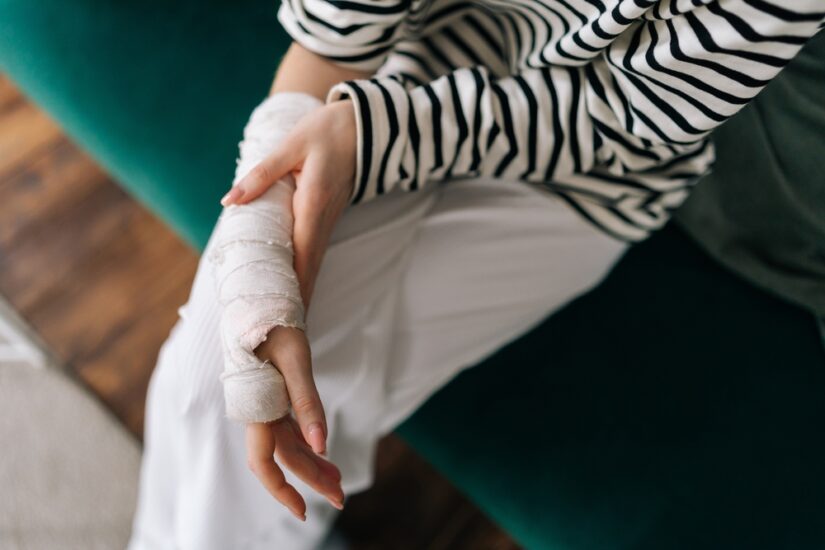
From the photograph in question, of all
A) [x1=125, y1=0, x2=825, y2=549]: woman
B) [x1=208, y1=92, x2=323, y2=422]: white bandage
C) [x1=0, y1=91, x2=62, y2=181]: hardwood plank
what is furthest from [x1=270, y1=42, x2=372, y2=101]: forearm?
[x1=0, y1=91, x2=62, y2=181]: hardwood plank

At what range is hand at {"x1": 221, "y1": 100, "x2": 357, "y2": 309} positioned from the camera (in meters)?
0.54

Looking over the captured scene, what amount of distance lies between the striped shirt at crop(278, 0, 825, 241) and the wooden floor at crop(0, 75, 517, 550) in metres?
0.48

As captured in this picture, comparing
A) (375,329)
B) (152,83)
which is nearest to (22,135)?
(152,83)

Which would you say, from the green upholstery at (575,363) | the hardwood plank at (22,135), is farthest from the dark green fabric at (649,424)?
the hardwood plank at (22,135)

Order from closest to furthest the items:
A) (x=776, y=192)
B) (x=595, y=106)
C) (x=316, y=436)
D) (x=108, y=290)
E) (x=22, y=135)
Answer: (x=316, y=436)
(x=595, y=106)
(x=776, y=192)
(x=108, y=290)
(x=22, y=135)

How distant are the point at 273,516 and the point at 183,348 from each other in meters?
0.20

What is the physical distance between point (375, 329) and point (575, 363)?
0.22 m

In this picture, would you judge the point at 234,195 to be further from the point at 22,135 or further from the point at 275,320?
the point at 22,135

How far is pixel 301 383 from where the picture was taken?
49cm

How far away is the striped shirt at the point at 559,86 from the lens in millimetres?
483

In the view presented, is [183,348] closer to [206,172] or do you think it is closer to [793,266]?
[206,172]

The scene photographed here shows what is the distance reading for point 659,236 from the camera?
0.79 meters

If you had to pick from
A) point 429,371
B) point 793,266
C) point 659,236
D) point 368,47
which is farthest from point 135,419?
point 793,266

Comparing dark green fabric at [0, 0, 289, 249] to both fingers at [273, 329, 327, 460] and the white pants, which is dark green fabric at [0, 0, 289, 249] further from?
fingers at [273, 329, 327, 460]
